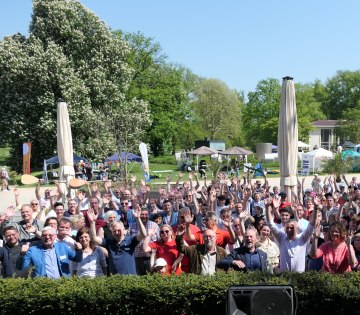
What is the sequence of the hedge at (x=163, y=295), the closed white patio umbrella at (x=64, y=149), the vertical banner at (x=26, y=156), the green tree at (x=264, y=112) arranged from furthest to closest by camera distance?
the green tree at (x=264, y=112), the vertical banner at (x=26, y=156), the closed white patio umbrella at (x=64, y=149), the hedge at (x=163, y=295)

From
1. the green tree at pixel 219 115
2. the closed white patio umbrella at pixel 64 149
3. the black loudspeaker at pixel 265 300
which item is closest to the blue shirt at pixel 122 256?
the black loudspeaker at pixel 265 300

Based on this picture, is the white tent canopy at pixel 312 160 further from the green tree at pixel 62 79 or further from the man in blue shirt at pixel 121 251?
the man in blue shirt at pixel 121 251

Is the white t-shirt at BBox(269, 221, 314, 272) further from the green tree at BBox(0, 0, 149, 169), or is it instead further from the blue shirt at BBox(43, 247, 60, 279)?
the green tree at BBox(0, 0, 149, 169)

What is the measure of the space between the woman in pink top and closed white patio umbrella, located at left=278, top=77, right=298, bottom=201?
5615 millimetres

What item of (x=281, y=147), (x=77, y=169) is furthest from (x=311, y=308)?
(x=77, y=169)

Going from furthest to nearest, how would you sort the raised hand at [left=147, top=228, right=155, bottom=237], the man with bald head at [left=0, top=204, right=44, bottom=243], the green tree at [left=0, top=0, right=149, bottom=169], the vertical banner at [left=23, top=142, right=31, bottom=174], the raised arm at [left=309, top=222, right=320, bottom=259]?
the green tree at [left=0, top=0, right=149, bottom=169]
the vertical banner at [left=23, top=142, right=31, bottom=174]
the man with bald head at [left=0, top=204, right=44, bottom=243]
the raised hand at [left=147, top=228, right=155, bottom=237]
the raised arm at [left=309, top=222, right=320, bottom=259]

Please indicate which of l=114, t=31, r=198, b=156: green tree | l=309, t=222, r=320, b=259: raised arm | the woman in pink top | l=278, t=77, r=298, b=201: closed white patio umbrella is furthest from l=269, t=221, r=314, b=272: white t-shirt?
l=114, t=31, r=198, b=156: green tree

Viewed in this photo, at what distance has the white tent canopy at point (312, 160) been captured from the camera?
39281 mm

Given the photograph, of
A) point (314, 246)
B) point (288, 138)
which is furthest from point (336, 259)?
point (288, 138)

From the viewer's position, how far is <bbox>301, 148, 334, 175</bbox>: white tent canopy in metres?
39.3

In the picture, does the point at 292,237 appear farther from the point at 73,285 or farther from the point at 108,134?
the point at 108,134

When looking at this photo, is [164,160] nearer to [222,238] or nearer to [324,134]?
[222,238]

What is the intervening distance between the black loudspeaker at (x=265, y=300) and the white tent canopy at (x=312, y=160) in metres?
34.9

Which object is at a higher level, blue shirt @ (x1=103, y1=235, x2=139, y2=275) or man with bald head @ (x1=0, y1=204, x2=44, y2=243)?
man with bald head @ (x1=0, y1=204, x2=44, y2=243)
